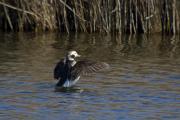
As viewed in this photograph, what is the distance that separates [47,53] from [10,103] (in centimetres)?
576

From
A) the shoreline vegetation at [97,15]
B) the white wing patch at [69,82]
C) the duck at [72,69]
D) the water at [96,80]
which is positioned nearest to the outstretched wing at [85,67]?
the duck at [72,69]

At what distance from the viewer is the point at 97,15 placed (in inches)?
739

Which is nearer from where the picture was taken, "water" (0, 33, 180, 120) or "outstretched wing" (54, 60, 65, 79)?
"water" (0, 33, 180, 120)

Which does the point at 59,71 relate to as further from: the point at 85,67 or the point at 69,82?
the point at 85,67

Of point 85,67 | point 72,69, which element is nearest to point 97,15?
point 72,69

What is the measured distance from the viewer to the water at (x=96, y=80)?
10078mm

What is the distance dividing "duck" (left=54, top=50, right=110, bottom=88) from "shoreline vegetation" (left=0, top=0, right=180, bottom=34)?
20.6 feet

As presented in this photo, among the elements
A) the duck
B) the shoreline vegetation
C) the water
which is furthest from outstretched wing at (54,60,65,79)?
the shoreline vegetation

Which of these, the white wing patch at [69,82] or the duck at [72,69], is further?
the white wing patch at [69,82]

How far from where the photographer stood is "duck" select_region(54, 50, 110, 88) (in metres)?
12.0

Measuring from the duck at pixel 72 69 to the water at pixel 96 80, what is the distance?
0.20m

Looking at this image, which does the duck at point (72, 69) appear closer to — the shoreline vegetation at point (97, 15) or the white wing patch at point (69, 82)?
the white wing patch at point (69, 82)

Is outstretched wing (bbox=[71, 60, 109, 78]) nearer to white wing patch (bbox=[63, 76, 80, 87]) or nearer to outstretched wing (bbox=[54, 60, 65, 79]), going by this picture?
white wing patch (bbox=[63, 76, 80, 87])

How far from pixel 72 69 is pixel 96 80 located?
31.1 inches
